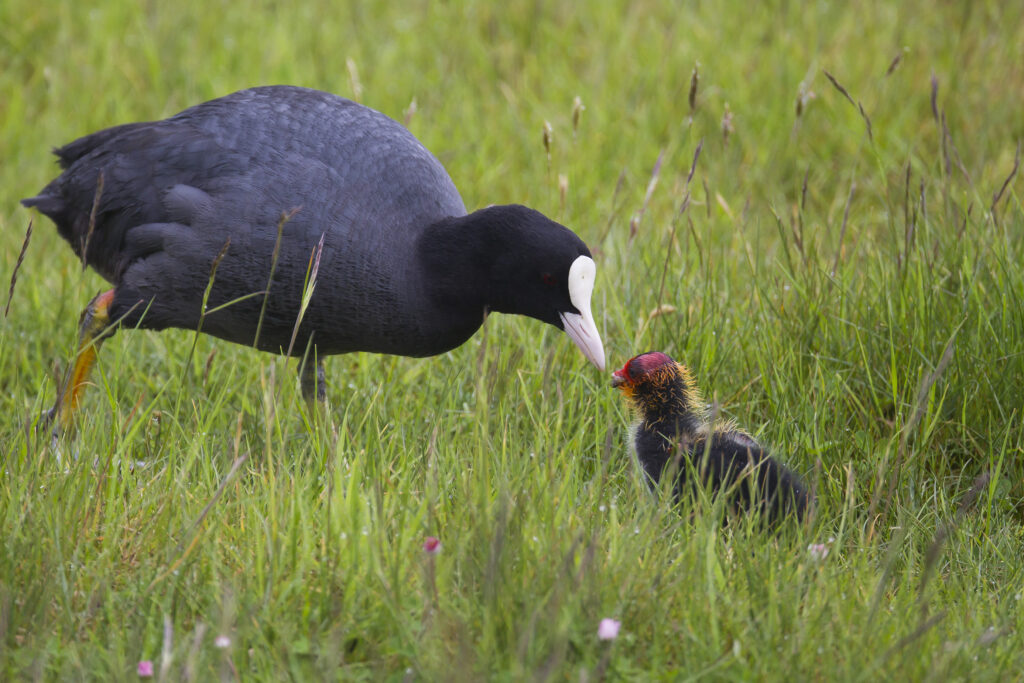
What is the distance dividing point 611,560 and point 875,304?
1841 millimetres

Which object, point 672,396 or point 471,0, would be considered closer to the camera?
point 672,396

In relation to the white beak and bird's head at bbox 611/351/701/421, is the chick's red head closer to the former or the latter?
bird's head at bbox 611/351/701/421

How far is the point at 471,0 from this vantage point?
7.27m

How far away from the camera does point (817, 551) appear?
2.50m

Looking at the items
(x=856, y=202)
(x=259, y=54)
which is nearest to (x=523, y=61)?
(x=259, y=54)

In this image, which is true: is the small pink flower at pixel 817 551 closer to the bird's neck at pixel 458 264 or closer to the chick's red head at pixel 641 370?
the chick's red head at pixel 641 370

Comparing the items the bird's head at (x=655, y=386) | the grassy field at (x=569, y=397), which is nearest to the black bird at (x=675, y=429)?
the bird's head at (x=655, y=386)

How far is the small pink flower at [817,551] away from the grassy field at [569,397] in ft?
0.07

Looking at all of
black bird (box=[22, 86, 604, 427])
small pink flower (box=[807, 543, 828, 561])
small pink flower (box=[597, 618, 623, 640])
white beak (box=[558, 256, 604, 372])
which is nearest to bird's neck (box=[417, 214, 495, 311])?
black bird (box=[22, 86, 604, 427])

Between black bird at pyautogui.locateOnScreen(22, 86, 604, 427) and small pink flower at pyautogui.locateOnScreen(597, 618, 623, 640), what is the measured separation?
3.89ft

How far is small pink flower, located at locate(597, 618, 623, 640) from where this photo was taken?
2137 millimetres

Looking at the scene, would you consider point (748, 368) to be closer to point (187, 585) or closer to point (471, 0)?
point (187, 585)

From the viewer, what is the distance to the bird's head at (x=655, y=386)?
10.9 ft

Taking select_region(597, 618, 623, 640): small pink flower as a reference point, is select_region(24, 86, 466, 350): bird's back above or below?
above
